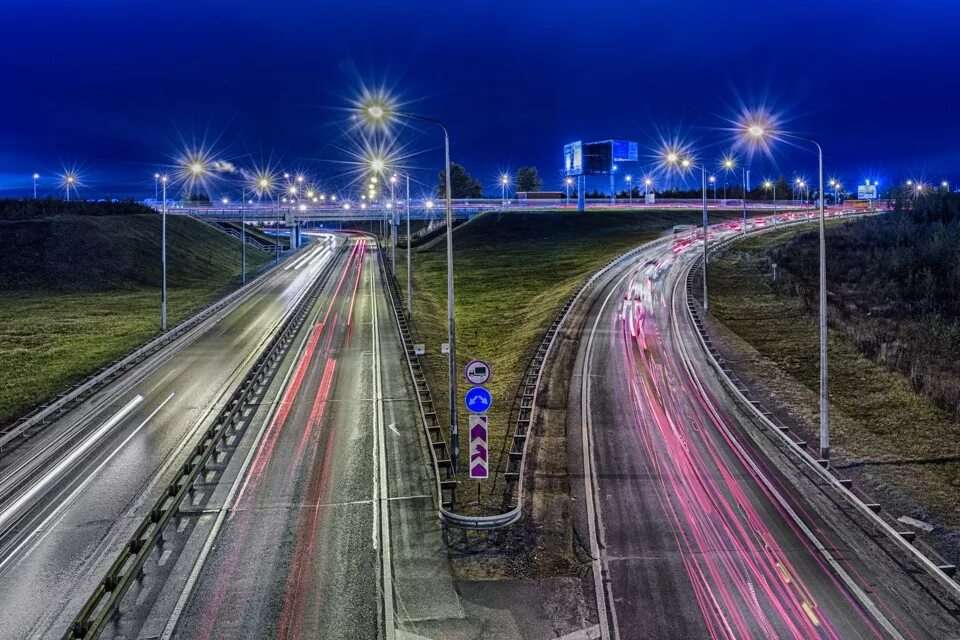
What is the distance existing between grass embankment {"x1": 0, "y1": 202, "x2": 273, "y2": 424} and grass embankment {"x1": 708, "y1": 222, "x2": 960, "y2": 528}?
29.7 metres

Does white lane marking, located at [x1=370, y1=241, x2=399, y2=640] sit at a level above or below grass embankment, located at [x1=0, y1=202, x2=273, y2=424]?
below

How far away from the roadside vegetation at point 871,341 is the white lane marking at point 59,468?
75.6 feet

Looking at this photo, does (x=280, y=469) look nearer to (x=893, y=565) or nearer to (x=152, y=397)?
(x=152, y=397)

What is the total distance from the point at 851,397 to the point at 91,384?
31.5 m

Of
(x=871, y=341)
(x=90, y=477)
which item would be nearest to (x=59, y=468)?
(x=90, y=477)

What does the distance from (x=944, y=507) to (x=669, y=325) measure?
24675 mm

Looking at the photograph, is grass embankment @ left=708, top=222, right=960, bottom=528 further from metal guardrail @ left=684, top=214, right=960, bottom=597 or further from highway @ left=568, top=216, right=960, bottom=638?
highway @ left=568, top=216, right=960, bottom=638

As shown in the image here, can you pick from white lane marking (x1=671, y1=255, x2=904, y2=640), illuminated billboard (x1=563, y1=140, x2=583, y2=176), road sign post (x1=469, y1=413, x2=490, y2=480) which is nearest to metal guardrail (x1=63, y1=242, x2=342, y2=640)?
road sign post (x1=469, y1=413, x2=490, y2=480)

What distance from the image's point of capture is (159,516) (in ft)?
55.2

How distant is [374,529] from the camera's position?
1738 centimetres

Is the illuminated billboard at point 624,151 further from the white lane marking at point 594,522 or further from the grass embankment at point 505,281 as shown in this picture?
the white lane marking at point 594,522

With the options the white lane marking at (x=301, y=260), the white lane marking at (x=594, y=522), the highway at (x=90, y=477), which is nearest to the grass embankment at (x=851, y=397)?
the white lane marking at (x=594, y=522)

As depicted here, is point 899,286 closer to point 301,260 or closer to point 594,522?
point 594,522

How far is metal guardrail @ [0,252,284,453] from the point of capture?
24750mm
